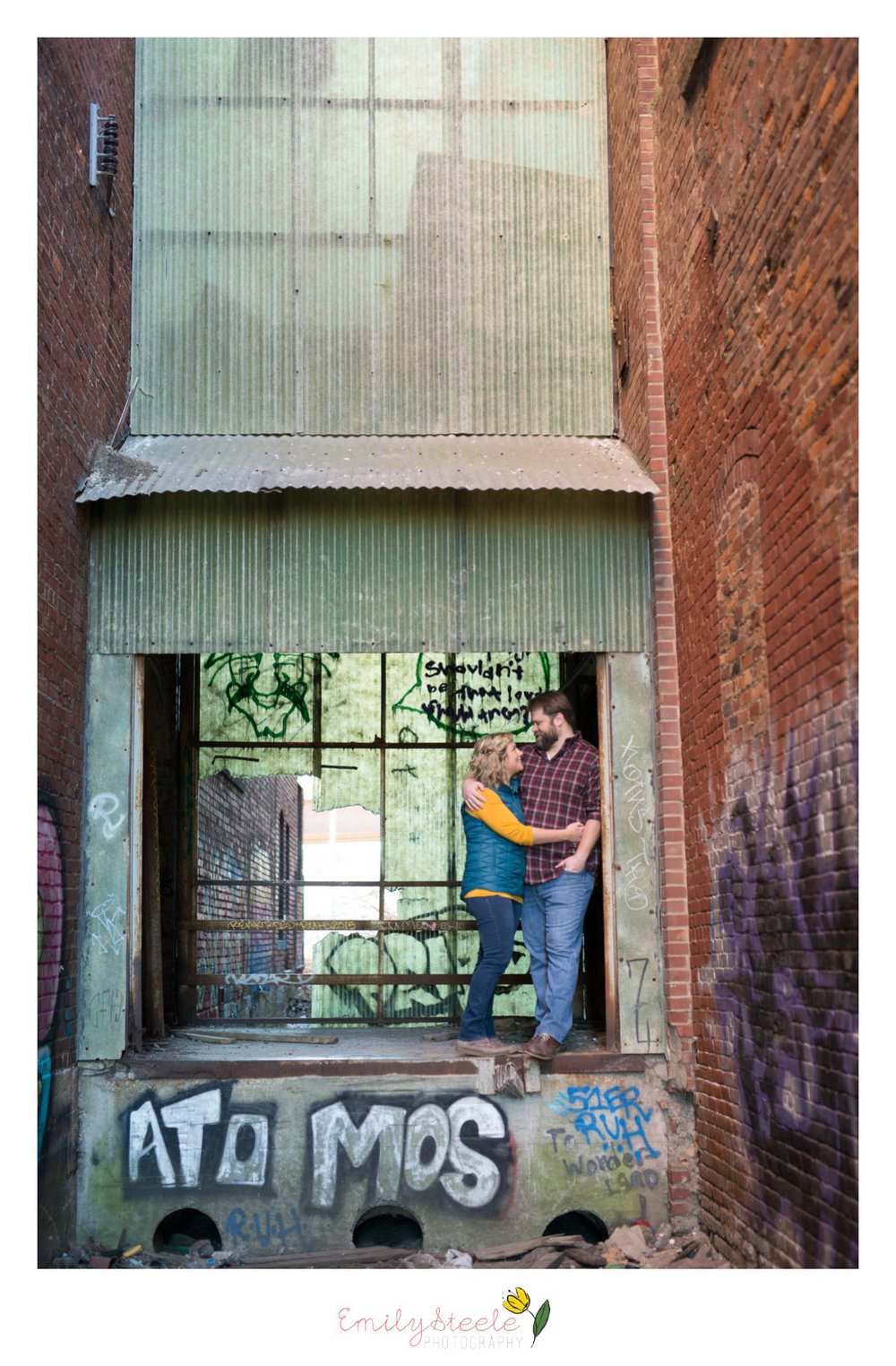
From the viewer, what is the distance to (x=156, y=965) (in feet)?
29.0

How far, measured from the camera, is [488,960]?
779 centimetres

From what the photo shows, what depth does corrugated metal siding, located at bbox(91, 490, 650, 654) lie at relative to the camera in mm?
7891

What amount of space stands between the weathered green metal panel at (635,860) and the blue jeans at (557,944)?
249 millimetres

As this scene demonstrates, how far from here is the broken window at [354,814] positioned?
9.98 metres

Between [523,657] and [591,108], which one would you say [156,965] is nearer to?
[523,657]

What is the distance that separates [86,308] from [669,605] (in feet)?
12.9

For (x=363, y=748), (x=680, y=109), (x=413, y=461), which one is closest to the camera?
(x=680, y=109)

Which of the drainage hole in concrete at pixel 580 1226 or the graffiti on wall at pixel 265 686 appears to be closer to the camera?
the drainage hole in concrete at pixel 580 1226

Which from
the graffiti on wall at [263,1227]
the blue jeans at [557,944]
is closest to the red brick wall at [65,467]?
the graffiti on wall at [263,1227]

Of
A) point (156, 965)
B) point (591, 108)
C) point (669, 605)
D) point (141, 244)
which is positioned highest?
point (591, 108)

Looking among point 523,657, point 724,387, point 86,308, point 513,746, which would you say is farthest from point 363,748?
point 724,387

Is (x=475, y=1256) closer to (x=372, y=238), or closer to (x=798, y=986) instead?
(x=798, y=986)

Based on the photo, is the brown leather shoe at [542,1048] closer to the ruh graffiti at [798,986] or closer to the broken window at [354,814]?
the ruh graffiti at [798,986]

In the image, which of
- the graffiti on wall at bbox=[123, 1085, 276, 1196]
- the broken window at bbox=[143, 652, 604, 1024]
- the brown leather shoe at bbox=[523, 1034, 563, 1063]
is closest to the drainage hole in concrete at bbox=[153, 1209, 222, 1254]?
the graffiti on wall at bbox=[123, 1085, 276, 1196]
